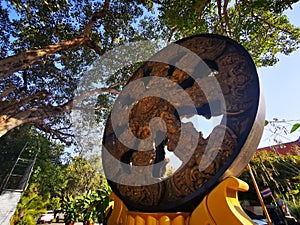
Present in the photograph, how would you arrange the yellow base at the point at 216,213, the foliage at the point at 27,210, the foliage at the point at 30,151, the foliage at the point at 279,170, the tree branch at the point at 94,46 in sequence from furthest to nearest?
1. the foliage at the point at 30,151
2. the foliage at the point at 27,210
3. the tree branch at the point at 94,46
4. the foliage at the point at 279,170
5. the yellow base at the point at 216,213

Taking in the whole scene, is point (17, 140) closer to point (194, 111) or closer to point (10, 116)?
point (10, 116)

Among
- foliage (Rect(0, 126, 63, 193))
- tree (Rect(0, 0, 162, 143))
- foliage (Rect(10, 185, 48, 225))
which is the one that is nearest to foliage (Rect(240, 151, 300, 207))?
tree (Rect(0, 0, 162, 143))

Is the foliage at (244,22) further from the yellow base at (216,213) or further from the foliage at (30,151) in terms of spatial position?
the foliage at (30,151)

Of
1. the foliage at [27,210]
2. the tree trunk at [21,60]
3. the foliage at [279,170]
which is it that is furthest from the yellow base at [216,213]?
the foliage at [27,210]

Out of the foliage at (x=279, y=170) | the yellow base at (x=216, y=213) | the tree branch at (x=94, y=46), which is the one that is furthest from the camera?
the tree branch at (x=94, y=46)

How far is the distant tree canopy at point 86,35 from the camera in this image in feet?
15.0

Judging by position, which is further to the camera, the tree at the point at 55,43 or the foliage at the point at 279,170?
the tree at the point at 55,43

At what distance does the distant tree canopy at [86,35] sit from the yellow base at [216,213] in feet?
11.8

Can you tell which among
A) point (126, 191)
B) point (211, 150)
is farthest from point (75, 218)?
point (211, 150)

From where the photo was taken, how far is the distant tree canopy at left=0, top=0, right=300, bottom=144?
4559 millimetres

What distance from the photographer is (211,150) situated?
4.27ft

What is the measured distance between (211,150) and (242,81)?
0.48 m

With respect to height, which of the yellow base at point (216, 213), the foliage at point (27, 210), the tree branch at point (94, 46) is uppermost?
the tree branch at point (94, 46)

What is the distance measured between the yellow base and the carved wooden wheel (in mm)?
63
